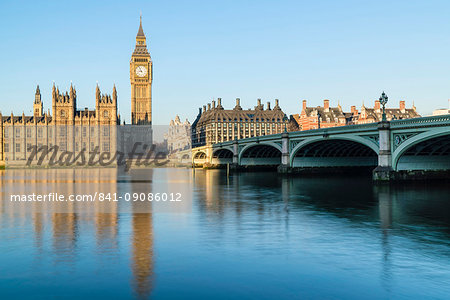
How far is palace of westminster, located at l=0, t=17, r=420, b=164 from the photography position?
14425cm

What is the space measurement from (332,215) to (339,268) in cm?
1177

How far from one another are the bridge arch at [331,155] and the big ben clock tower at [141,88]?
413ft

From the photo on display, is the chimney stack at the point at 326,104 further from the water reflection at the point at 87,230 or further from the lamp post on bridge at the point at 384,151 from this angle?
the water reflection at the point at 87,230

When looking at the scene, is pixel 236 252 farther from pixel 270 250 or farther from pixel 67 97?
pixel 67 97

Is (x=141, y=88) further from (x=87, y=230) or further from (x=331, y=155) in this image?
(x=87, y=230)

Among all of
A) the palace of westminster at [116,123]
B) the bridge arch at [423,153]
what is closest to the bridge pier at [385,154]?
the bridge arch at [423,153]

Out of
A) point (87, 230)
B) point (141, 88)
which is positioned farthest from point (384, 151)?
point (141, 88)

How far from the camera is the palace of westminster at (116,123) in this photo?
14425 cm

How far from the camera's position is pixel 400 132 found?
42.8 m

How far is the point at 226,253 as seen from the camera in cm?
1525

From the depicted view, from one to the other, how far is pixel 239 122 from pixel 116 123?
47098 millimetres

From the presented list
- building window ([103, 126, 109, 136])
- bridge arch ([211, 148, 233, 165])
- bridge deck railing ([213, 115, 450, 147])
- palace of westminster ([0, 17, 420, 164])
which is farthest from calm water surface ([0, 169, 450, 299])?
building window ([103, 126, 109, 136])

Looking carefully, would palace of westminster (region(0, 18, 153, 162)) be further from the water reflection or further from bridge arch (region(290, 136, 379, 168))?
the water reflection

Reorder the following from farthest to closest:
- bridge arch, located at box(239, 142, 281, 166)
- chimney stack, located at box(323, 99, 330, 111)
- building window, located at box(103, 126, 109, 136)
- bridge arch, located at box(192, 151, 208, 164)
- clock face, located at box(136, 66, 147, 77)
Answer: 1. clock face, located at box(136, 66, 147, 77)
2. building window, located at box(103, 126, 109, 136)
3. chimney stack, located at box(323, 99, 330, 111)
4. bridge arch, located at box(192, 151, 208, 164)
5. bridge arch, located at box(239, 142, 281, 166)
